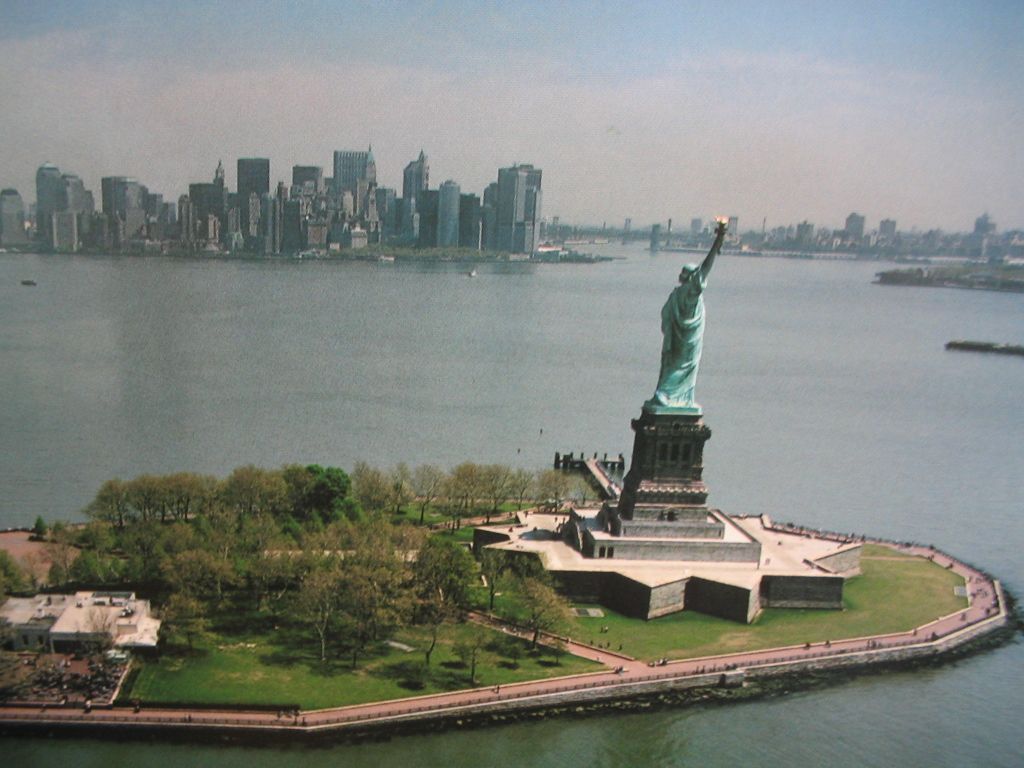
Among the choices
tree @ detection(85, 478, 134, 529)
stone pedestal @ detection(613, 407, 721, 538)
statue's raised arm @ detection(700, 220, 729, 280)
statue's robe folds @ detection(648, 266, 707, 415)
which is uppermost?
statue's raised arm @ detection(700, 220, 729, 280)

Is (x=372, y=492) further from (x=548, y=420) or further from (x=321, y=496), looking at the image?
(x=548, y=420)

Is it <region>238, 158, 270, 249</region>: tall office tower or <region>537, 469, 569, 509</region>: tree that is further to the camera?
<region>238, 158, 270, 249</region>: tall office tower

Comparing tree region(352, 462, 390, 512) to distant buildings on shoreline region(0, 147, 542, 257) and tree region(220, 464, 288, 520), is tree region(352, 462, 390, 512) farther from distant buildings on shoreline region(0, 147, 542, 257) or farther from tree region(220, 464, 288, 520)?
distant buildings on shoreline region(0, 147, 542, 257)

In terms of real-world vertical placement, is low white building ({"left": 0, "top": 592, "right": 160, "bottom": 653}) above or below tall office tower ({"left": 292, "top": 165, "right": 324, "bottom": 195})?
below

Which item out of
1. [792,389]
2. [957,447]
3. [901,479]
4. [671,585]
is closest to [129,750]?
[671,585]

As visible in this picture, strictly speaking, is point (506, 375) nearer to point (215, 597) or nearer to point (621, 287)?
point (215, 597)

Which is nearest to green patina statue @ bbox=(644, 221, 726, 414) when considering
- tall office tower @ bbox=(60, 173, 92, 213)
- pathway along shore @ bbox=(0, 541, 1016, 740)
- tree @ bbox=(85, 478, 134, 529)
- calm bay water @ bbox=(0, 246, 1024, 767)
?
pathway along shore @ bbox=(0, 541, 1016, 740)

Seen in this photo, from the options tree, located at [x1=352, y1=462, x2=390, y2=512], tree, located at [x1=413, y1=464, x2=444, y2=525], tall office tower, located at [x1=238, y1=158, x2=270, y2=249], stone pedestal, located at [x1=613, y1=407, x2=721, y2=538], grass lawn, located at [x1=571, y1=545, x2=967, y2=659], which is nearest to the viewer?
grass lawn, located at [x1=571, y1=545, x2=967, y2=659]

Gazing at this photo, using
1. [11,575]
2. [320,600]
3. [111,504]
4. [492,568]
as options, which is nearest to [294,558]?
[320,600]
